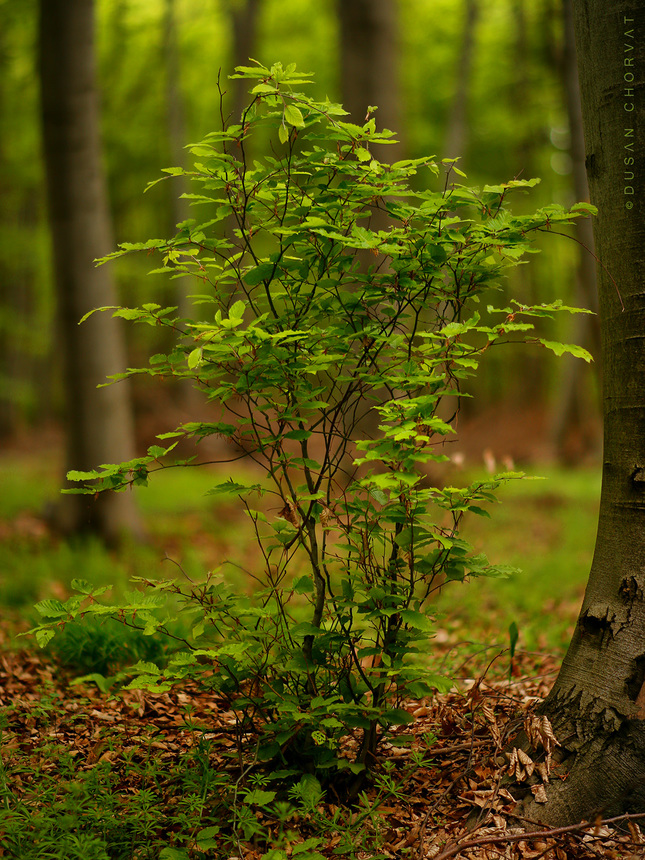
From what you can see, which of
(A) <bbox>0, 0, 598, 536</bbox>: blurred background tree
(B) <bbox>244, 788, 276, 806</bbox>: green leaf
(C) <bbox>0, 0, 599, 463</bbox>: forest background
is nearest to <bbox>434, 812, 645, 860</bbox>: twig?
(B) <bbox>244, 788, 276, 806</bbox>: green leaf

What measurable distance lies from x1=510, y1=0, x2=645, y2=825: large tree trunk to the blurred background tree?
1128 centimetres

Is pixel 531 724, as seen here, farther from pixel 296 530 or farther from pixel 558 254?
pixel 558 254

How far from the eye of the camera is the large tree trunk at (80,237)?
6277mm

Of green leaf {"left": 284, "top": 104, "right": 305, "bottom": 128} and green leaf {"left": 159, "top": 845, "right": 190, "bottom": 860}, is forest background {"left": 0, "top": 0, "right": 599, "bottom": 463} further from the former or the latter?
green leaf {"left": 159, "top": 845, "right": 190, "bottom": 860}

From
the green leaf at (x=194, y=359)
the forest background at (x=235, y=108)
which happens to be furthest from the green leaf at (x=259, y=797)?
the forest background at (x=235, y=108)

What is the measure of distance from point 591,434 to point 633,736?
1352 centimetres

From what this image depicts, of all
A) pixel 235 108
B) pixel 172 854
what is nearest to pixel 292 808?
pixel 172 854

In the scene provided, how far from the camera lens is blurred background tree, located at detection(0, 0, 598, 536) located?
48.4 feet

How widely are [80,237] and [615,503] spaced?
5703 millimetres

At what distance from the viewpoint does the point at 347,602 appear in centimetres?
219

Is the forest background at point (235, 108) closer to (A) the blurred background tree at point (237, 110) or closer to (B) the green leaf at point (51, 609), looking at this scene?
(A) the blurred background tree at point (237, 110)

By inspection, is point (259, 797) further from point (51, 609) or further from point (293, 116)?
point (293, 116)

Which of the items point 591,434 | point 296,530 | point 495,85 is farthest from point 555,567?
point 495,85

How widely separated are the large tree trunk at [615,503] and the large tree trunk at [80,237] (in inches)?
192
